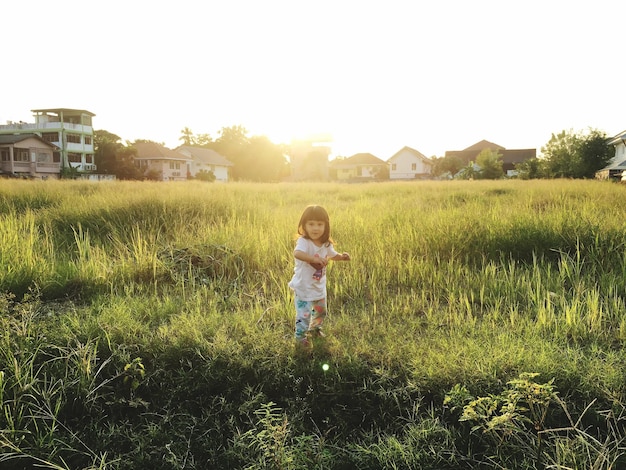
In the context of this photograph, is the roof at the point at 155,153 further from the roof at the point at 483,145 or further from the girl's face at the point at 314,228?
the girl's face at the point at 314,228

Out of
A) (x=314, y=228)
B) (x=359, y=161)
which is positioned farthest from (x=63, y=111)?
(x=314, y=228)

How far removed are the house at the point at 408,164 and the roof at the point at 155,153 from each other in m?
24.0

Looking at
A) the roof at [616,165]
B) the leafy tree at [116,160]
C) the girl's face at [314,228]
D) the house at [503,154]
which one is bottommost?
the girl's face at [314,228]

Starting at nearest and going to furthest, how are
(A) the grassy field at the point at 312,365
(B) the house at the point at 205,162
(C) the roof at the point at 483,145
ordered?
(A) the grassy field at the point at 312,365, (B) the house at the point at 205,162, (C) the roof at the point at 483,145

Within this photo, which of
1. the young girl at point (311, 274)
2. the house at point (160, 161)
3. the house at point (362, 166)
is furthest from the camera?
the house at point (362, 166)

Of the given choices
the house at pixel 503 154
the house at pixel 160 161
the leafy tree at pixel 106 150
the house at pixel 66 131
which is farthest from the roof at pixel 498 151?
the house at pixel 66 131

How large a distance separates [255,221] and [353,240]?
6.43 ft

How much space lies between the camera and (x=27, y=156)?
3644cm

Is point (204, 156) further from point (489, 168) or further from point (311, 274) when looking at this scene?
point (311, 274)

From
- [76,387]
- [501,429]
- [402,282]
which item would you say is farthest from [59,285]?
[501,429]

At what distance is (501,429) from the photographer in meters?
2.06

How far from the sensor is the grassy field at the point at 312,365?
2.14m

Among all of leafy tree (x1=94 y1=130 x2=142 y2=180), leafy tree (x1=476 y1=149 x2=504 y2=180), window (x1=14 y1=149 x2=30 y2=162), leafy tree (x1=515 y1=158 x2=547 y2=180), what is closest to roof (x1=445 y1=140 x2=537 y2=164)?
leafy tree (x1=476 y1=149 x2=504 y2=180)

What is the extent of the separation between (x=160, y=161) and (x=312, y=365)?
141 ft
